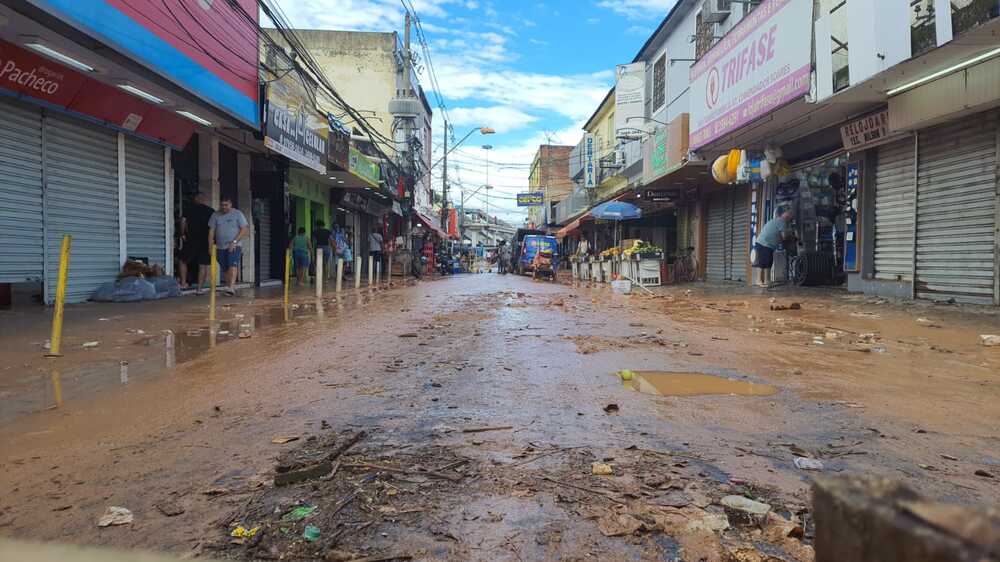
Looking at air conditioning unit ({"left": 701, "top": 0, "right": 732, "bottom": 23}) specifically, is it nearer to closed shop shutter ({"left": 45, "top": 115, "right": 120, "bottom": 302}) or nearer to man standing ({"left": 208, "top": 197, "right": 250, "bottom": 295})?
man standing ({"left": 208, "top": 197, "right": 250, "bottom": 295})

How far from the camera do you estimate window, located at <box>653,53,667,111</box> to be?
75.8 feet

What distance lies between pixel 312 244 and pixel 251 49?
762 cm

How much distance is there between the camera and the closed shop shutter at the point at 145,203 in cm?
1023

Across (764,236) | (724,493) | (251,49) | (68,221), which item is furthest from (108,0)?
(764,236)

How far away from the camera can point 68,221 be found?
8.74m

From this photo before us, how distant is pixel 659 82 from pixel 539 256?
30.1 ft

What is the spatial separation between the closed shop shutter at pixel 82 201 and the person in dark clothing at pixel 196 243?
162 cm

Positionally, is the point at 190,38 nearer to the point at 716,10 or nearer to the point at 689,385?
the point at 689,385

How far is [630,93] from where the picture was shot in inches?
989

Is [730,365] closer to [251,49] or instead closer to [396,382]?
[396,382]

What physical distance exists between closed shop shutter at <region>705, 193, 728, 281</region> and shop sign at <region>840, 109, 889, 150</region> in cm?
713

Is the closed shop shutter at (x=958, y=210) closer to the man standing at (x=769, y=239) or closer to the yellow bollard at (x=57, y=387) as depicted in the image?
the man standing at (x=769, y=239)

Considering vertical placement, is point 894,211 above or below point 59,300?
above

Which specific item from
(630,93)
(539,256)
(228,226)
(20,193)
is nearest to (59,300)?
(20,193)
